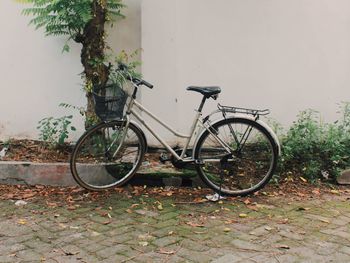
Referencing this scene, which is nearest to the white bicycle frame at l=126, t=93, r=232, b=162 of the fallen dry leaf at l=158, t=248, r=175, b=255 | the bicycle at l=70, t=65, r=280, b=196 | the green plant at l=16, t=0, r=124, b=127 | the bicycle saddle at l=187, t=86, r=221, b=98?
the bicycle at l=70, t=65, r=280, b=196

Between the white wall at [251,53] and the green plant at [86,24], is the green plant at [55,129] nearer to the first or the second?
the green plant at [86,24]

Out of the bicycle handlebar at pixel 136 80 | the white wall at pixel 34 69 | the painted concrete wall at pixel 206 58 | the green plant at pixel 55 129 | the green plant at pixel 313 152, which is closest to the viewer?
the bicycle handlebar at pixel 136 80

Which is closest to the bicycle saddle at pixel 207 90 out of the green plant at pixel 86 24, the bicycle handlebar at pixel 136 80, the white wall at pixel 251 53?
the bicycle handlebar at pixel 136 80

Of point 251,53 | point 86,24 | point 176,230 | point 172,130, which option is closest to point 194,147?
point 172,130

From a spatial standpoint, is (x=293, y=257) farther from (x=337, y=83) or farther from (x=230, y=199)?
(x=337, y=83)

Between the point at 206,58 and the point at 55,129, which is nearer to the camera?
the point at 206,58

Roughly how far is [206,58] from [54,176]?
2475 millimetres

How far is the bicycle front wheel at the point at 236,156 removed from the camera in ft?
17.9

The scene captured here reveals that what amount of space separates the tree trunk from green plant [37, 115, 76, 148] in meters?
0.66

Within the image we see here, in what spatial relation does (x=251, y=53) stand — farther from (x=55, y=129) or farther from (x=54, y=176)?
(x=54, y=176)

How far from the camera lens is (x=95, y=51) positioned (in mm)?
6027

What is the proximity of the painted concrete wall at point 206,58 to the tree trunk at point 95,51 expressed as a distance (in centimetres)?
47

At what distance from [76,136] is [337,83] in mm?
3744

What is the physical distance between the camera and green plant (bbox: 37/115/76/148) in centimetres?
634
